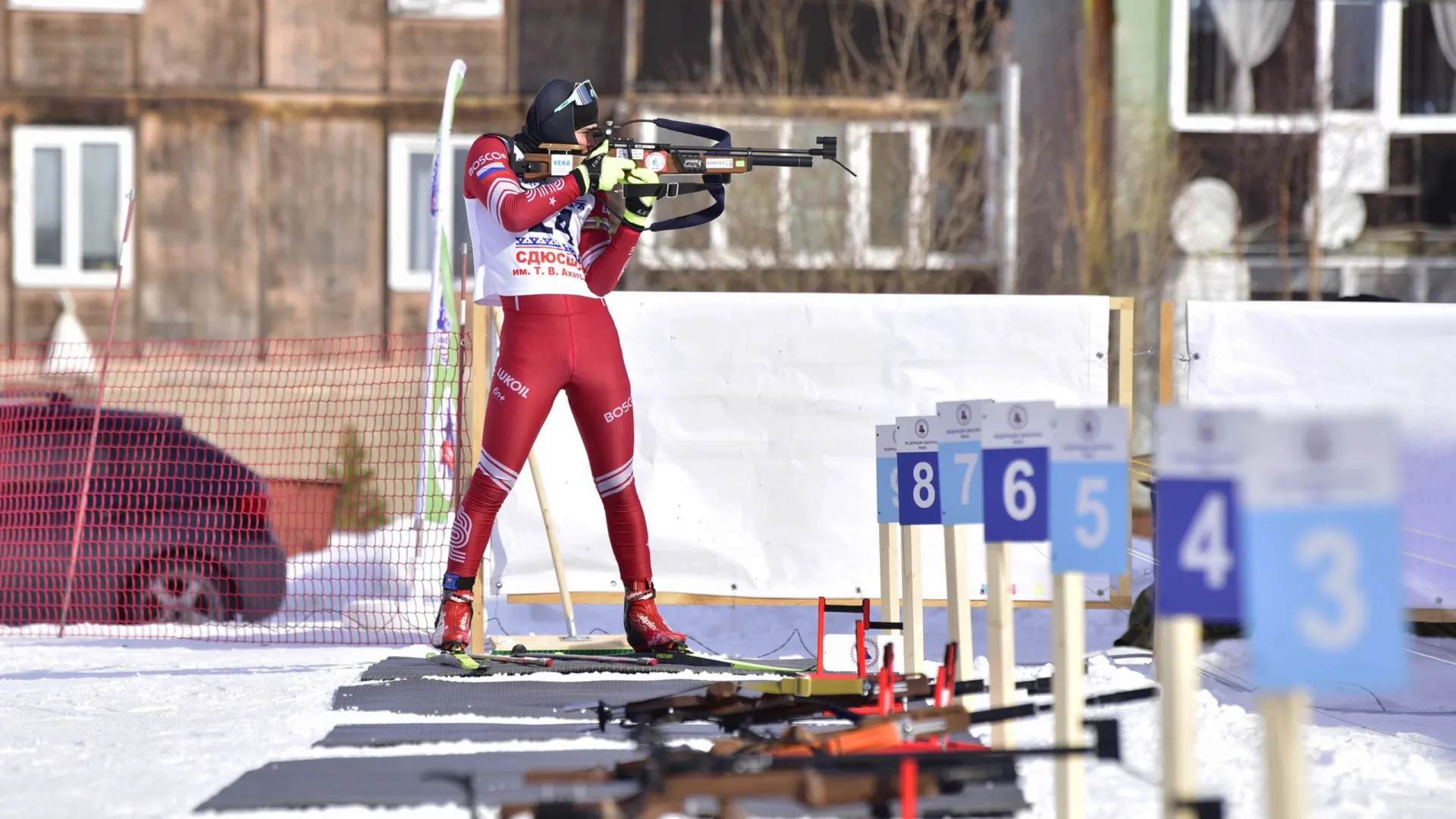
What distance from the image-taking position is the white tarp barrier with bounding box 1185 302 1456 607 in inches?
301

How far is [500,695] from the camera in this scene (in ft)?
19.6

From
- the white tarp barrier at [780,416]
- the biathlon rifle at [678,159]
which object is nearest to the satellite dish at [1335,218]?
the white tarp barrier at [780,416]

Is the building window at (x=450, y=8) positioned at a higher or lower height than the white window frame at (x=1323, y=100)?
higher

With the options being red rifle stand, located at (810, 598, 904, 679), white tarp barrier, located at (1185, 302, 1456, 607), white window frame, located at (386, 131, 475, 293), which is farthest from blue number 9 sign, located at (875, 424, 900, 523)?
white window frame, located at (386, 131, 475, 293)

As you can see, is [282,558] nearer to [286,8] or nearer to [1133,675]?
[1133,675]

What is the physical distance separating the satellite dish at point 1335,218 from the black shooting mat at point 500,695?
11.5 metres

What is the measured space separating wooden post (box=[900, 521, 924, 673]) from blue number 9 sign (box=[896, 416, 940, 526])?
0.06m

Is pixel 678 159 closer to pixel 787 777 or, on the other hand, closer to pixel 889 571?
pixel 889 571

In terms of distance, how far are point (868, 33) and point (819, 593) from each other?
10675 millimetres

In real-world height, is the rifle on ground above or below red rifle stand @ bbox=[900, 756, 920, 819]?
below

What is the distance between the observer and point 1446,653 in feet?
26.3

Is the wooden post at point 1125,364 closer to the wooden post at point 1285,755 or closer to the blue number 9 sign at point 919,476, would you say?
the blue number 9 sign at point 919,476

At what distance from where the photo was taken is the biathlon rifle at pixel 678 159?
22.1 feet

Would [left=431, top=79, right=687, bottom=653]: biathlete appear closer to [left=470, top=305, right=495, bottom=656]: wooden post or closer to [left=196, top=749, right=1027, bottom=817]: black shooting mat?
[left=470, top=305, right=495, bottom=656]: wooden post
